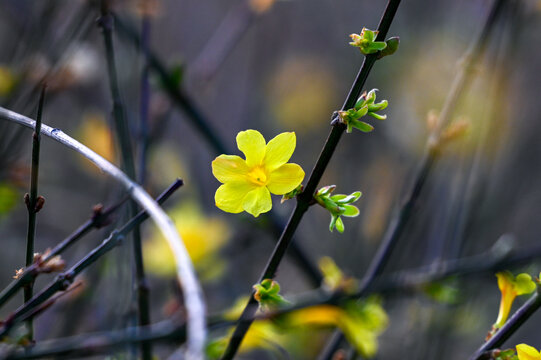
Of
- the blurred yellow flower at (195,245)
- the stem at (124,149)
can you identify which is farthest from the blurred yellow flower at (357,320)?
the blurred yellow flower at (195,245)

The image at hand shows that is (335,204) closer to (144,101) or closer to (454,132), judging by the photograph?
(454,132)

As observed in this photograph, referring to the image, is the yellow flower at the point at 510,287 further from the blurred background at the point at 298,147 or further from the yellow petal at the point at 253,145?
the yellow petal at the point at 253,145

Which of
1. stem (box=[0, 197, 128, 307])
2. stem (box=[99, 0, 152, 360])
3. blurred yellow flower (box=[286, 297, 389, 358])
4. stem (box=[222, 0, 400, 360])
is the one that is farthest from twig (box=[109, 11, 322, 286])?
stem (box=[222, 0, 400, 360])

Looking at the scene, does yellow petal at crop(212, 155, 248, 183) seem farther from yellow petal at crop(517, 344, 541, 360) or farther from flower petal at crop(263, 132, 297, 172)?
yellow petal at crop(517, 344, 541, 360)

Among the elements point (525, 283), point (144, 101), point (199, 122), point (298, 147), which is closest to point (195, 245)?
point (199, 122)

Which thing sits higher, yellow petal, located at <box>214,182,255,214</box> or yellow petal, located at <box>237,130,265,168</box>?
yellow petal, located at <box>237,130,265,168</box>

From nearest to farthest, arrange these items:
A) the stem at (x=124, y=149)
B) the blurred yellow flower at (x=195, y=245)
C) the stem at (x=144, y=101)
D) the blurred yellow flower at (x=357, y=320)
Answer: the stem at (x=124, y=149) → the blurred yellow flower at (x=357, y=320) → the stem at (x=144, y=101) → the blurred yellow flower at (x=195, y=245)
